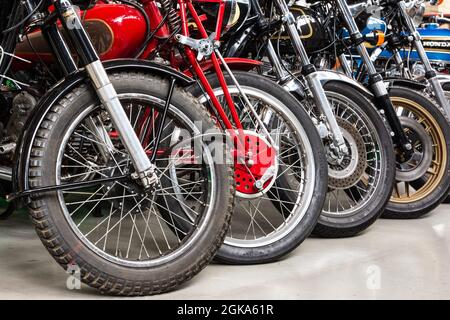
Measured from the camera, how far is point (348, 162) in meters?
3.50

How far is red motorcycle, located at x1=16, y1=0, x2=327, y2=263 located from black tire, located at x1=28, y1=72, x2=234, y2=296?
30 cm

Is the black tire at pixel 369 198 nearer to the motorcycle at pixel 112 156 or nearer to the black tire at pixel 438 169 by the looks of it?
the black tire at pixel 438 169

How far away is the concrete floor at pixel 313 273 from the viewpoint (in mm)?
2555

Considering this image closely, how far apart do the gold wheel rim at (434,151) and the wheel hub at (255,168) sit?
1219 millimetres

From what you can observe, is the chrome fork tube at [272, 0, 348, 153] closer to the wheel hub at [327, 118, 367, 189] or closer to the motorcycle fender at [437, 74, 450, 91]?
the wheel hub at [327, 118, 367, 189]

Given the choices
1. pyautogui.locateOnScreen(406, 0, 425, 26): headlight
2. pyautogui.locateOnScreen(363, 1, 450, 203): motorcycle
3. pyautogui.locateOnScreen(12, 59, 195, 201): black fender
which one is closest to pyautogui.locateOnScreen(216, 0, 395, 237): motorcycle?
pyautogui.locateOnScreen(363, 1, 450, 203): motorcycle

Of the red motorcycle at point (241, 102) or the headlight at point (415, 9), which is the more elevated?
the headlight at point (415, 9)

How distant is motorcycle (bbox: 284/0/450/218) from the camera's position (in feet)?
12.7

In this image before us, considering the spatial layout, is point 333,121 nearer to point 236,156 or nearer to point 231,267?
point 236,156

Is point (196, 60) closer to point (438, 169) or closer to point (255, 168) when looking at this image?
point (255, 168)

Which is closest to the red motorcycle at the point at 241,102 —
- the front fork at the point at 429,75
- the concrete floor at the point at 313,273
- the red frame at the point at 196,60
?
the red frame at the point at 196,60

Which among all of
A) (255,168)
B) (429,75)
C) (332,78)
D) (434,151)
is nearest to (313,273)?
(255,168)
